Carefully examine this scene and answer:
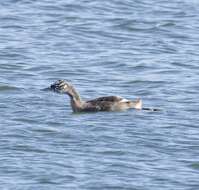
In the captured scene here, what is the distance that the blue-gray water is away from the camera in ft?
53.7

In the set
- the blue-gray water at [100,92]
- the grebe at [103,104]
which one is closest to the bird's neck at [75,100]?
the grebe at [103,104]

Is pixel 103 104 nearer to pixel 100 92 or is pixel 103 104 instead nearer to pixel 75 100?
pixel 75 100

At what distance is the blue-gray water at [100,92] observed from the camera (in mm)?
16375

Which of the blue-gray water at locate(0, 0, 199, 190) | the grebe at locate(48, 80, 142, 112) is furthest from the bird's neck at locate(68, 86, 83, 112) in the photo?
the blue-gray water at locate(0, 0, 199, 190)

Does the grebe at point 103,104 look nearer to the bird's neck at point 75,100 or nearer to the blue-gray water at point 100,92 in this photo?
the bird's neck at point 75,100

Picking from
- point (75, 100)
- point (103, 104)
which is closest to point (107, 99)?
point (103, 104)

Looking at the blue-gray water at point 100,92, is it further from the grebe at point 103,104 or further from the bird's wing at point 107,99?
the bird's wing at point 107,99

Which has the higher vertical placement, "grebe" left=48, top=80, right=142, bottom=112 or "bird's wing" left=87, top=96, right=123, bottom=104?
"bird's wing" left=87, top=96, right=123, bottom=104

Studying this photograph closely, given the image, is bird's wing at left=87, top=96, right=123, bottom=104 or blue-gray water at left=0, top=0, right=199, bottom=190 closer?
blue-gray water at left=0, top=0, right=199, bottom=190

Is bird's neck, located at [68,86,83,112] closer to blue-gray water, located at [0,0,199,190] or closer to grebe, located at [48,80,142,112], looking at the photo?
grebe, located at [48,80,142,112]

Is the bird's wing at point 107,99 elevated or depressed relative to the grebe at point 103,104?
elevated

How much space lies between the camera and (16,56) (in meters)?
25.4

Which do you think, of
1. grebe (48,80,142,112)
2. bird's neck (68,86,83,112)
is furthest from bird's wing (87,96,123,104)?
bird's neck (68,86,83,112)

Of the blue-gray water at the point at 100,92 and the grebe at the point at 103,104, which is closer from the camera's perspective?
the blue-gray water at the point at 100,92
